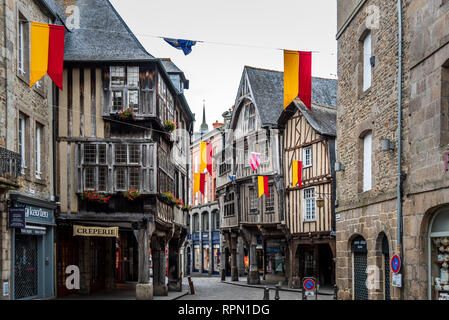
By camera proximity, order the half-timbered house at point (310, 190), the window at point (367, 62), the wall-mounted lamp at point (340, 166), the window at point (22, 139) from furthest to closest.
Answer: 1. the half-timbered house at point (310, 190)
2. the wall-mounted lamp at point (340, 166)
3. the window at point (22, 139)
4. the window at point (367, 62)

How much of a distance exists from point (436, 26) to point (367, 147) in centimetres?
418

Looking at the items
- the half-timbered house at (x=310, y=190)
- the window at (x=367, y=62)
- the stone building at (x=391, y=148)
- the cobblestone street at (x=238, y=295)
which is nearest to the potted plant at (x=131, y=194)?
the cobblestone street at (x=238, y=295)

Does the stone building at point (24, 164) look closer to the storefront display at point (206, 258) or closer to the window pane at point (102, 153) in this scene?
the window pane at point (102, 153)

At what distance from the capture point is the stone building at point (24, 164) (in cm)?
1387

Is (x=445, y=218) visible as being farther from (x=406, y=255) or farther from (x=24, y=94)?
(x=24, y=94)

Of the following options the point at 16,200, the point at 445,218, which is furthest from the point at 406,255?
the point at 16,200

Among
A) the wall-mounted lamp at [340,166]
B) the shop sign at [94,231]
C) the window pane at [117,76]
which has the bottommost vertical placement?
the shop sign at [94,231]

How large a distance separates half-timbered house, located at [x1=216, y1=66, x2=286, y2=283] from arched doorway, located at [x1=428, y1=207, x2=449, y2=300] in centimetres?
1655

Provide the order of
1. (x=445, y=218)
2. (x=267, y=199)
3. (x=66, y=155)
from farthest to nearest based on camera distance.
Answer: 1. (x=267, y=199)
2. (x=66, y=155)
3. (x=445, y=218)

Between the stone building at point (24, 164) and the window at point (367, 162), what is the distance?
784cm

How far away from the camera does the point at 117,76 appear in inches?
749

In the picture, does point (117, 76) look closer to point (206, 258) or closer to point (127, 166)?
point (127, 166)
